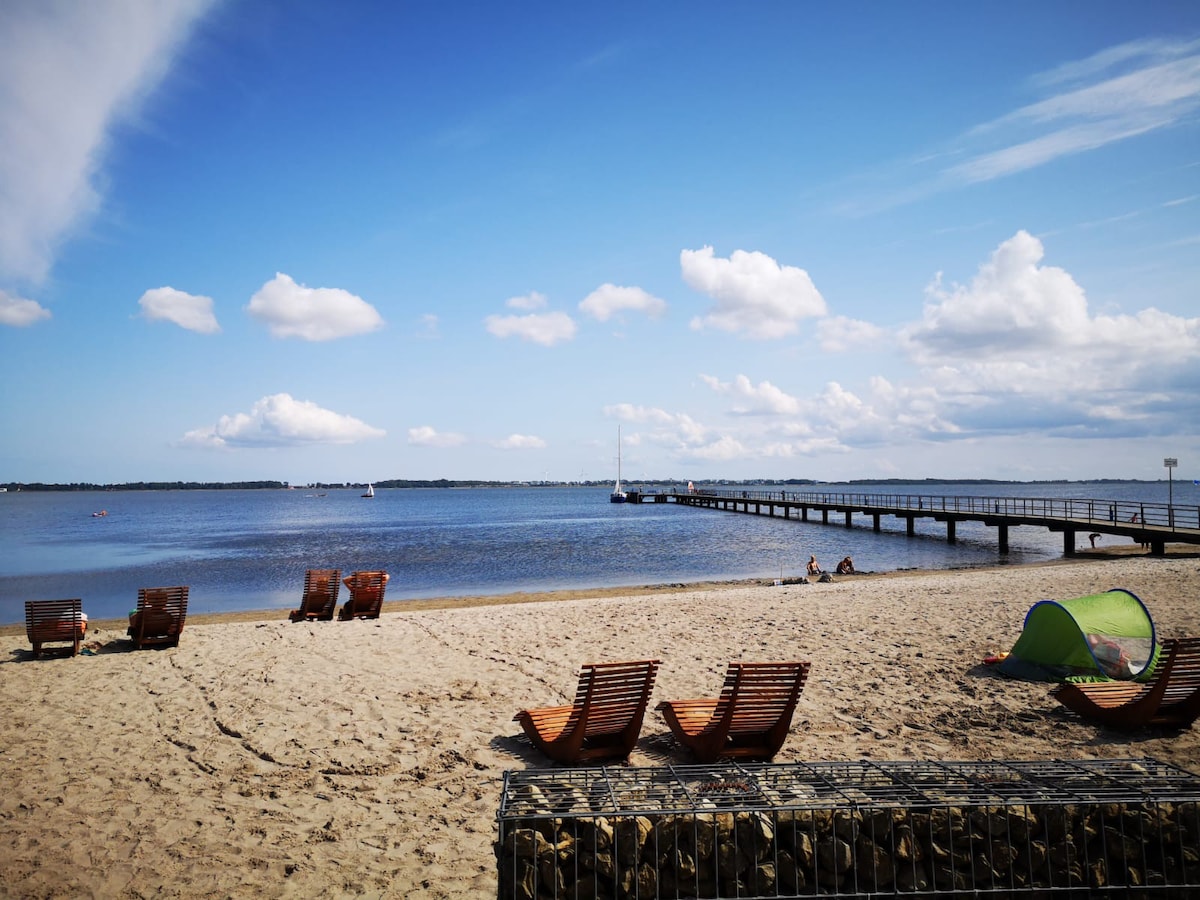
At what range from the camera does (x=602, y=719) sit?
22.1ft

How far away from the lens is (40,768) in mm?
6824

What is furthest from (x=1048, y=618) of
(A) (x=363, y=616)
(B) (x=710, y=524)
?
(B) (x=710, y=524)

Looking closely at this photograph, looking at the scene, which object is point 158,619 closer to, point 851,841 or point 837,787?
point 837,787

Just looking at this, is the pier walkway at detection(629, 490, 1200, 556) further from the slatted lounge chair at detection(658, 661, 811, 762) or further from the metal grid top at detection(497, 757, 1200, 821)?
the metal grid top at detection(497, 757, 1200, 821)

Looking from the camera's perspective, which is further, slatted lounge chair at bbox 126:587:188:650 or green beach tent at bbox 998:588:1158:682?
slatted lounge chair at bbox 126:587:188:650

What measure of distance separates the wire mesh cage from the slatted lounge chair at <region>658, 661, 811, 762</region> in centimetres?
236

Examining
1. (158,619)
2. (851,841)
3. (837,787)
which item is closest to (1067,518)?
(158,619)

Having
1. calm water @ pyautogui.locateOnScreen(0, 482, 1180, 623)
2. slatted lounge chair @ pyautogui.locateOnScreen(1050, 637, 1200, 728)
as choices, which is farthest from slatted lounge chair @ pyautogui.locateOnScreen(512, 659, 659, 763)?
calm water @ pyautogui.locateOnScreen(0, 482, 1180, 623)

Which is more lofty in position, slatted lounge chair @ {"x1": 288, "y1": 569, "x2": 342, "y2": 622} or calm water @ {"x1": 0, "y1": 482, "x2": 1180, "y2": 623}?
slatted lounge chair @ {"x1": 288, "y1": 569, "x2": 342, "y2": 622}

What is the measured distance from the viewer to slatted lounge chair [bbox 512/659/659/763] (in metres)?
6.56

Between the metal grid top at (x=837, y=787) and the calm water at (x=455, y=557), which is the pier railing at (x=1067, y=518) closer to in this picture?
the calm water at (x=455, y=557)

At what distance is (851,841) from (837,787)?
29cm

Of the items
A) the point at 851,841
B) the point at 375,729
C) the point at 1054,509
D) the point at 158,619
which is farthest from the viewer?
the point at 1054,509

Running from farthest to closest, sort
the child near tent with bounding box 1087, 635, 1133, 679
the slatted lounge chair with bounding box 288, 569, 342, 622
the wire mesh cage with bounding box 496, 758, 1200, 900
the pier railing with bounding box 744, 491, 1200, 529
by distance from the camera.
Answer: the pier railing with bounding box 744, 491, 1200, 529
the slatted lounge chair with bounding box 288, 569, 342, 622
the child near tent with bounding box 1087, 635, 1133, 679
the wire mesh cage with bounding box 496, 758, 1200, 900
